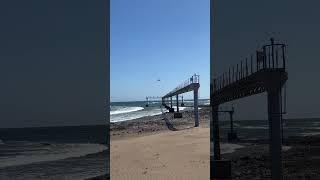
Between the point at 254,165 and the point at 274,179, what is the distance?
15.0 meters

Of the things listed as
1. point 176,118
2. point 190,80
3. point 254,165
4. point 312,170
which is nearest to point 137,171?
point 254,165

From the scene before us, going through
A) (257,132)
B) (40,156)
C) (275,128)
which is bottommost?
(40,156)

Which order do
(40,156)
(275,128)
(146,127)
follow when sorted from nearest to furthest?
(275,128), (40,156), (146,127)

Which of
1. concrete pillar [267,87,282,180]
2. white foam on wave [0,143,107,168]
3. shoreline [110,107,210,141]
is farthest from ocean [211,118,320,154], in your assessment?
concrete pillar [267,87,282,180]

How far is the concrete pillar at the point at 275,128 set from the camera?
12109 millimetres

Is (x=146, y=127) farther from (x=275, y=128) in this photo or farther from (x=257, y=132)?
(x=275, y=128)

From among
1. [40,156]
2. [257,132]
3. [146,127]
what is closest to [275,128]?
[40,156]

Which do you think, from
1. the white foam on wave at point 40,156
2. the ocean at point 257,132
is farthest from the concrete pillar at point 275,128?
the white foam on wave at point 40,156

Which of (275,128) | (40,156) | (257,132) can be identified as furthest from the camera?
(257,132)

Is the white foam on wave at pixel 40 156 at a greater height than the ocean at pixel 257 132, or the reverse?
the ocean at pixel 257 132

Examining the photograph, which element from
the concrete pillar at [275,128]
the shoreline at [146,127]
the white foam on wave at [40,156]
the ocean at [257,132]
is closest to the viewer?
the concrete pillar at [275,128]

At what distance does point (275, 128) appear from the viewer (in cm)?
1225

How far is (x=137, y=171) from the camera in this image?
83.1 ft

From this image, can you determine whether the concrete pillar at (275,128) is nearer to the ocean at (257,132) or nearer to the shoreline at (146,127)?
the ocean at (257,132)
